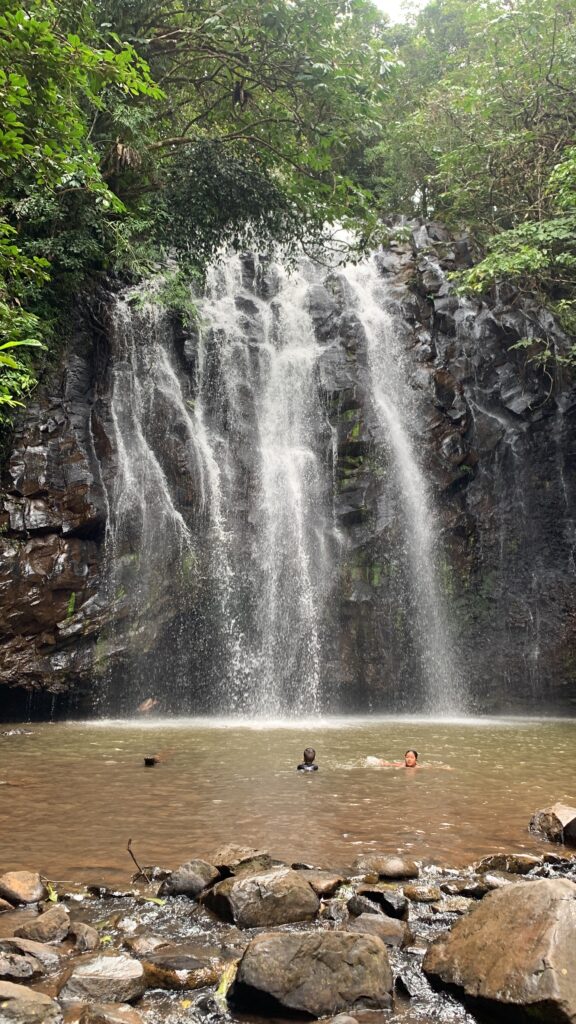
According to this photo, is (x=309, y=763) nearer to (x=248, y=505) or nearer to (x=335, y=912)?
(x=335, y=912)

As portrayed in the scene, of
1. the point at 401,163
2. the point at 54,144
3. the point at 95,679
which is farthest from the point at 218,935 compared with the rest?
the point at 401,163

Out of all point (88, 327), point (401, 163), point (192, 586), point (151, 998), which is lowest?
point (151, 998)

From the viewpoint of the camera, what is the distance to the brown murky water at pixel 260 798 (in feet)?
14.6

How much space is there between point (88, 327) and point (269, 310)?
557 centimetres

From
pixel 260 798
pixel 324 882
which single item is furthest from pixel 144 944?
pixel 260 798

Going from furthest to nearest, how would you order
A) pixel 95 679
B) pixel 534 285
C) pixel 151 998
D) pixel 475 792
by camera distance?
pixel 534 285, pixel 95 679, pixel 475 792, pixel 151 998

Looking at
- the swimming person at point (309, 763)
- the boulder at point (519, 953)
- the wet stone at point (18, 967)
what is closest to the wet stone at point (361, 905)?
the boulder at point (519, 953)

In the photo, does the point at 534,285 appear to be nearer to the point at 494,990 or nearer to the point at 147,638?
the point at 147,638

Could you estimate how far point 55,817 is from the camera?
5148 millimetres

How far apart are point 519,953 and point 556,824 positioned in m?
2.51

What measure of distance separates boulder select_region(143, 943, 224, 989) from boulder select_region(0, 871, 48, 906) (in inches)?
37.0

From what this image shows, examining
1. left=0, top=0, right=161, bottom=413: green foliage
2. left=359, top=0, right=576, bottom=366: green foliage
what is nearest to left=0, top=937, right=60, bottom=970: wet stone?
left=0, top=0, right=161, bottom=413: green foliage

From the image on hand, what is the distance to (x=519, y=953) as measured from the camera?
252 cm

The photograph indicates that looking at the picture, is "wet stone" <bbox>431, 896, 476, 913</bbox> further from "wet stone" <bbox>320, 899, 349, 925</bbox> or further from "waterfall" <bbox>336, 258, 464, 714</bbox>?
"waterfall" <bbox>336, 258, 464, 714</bbox>
